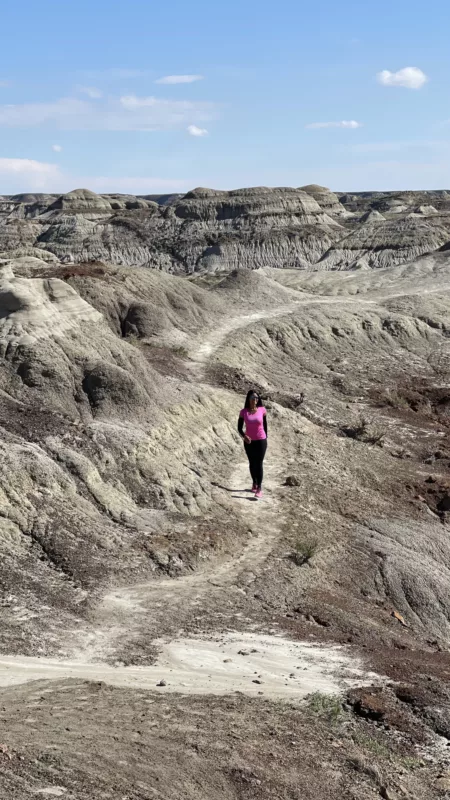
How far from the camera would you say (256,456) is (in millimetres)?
14398

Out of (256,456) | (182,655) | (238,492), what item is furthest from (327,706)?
(238,492)

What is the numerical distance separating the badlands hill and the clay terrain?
51254mm

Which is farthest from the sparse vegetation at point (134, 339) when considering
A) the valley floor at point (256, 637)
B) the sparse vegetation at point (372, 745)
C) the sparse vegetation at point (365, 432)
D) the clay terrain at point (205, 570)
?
the sparse vegetation at point (372, 745)

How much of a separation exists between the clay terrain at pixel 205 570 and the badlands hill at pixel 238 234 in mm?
51254

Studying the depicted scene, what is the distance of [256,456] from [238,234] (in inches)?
2882

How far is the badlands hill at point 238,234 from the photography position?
77.7 m

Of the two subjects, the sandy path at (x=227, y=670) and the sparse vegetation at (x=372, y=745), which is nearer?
the sparse vegetation at (x=372, y=745)

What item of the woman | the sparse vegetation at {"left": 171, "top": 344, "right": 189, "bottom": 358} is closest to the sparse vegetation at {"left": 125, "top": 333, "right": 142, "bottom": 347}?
the sparse vegetation at {"left": 171, "top": 344, "right": 189, "bottom": 358}

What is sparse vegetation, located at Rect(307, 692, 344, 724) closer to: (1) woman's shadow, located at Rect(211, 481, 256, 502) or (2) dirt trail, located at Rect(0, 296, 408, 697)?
(2) dirt trail, located at Rect(0, 296, 408, 697)

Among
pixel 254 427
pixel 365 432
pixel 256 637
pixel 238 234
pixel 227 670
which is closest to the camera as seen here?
pixel 227 670

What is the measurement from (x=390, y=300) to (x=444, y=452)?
71.7ft

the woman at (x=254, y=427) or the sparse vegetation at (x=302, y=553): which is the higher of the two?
the woman at (x=254, y=427)

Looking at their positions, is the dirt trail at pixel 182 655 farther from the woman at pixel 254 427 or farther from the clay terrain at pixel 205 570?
the woman at pixel 254 427

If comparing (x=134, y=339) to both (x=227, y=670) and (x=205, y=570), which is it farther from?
(x=227, y=670)
